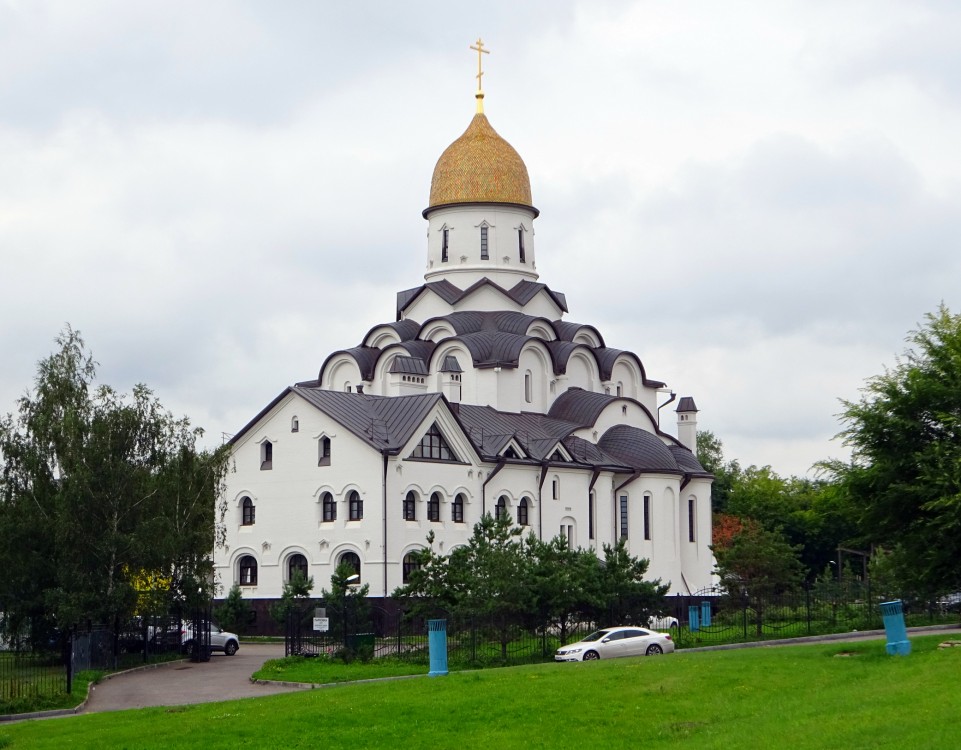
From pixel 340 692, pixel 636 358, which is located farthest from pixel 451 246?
pixel 340 692

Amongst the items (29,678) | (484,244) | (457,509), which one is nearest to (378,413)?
(457,509)

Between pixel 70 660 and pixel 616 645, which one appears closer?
pixel 70 660

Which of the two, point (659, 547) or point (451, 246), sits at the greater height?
point (451, 246)

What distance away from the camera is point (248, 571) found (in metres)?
49.7

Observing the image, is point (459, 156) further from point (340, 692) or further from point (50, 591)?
point (340, 692)

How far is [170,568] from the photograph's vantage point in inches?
1433

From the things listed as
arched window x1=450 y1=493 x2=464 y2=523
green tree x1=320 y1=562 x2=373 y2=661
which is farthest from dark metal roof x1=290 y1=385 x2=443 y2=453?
green tree x1=320 y1=562 x2=373 y2=661

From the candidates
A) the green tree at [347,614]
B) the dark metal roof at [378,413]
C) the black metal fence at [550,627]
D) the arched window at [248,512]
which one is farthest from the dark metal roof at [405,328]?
the green tree at [347,614]

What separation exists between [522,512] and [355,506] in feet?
23.1

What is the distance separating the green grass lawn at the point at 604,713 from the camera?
17.6 m

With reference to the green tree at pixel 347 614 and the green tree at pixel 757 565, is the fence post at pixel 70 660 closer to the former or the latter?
the green tree at pixel 347 614

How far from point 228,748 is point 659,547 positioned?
1514 inches

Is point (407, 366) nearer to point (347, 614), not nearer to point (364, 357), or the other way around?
point (364, 357)

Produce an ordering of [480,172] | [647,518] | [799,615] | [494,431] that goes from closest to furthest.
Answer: [799,615], [494,431], [647,518], [480,172]
